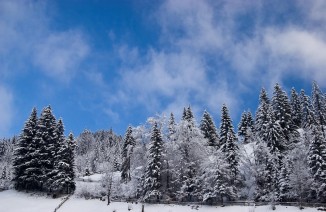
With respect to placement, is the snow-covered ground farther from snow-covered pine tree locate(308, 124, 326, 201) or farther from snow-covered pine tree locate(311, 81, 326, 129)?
snow-covered pine tree locate(311, 81, 326, 129)

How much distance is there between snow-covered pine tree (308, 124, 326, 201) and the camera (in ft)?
144

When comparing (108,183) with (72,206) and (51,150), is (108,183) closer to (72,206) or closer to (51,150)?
(72,206)

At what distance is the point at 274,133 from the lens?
5781cm

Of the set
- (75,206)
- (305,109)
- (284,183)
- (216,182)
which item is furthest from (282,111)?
(75,206)

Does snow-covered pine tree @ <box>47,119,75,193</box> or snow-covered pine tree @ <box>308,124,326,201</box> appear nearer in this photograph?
snow-covered pine tree @ <box>308,124,326,201</box>

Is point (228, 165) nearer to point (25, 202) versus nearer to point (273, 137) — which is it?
point (273, 137)

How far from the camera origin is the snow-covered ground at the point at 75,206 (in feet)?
156

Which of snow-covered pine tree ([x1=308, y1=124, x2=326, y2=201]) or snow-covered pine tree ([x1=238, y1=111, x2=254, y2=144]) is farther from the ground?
snow-covered pine tree ([x1=238, y1=111, x2=254, y2=144])

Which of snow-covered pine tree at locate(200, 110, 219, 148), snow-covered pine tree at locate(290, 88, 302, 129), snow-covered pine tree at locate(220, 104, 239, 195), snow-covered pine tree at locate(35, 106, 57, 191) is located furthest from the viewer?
snow-covered pine tree at locate(290, 88, 302, 129)

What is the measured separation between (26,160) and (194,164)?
31.0 metres

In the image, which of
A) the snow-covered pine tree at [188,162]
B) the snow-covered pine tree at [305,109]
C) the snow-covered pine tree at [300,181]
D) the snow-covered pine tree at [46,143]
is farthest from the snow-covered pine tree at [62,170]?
the snow-covered pine tree at [305,109]

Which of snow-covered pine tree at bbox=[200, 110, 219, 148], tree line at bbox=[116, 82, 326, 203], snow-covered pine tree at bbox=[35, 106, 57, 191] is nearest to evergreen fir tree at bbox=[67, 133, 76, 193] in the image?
snow-covered pine tree at bbox=[35, 106, 57, 191]

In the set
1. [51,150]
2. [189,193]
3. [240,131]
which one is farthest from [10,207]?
[240,131]

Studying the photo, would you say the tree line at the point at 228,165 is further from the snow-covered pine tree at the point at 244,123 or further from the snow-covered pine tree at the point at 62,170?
the snow-covered pine tree at the point at 244,123
